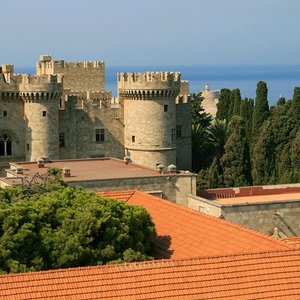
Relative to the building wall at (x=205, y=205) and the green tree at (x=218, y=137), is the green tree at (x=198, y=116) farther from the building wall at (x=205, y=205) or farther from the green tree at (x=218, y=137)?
the building wall at (x=205, y=205)

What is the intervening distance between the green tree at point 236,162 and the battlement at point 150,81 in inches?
205

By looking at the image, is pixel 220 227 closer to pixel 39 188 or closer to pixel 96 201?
pixel 96 201

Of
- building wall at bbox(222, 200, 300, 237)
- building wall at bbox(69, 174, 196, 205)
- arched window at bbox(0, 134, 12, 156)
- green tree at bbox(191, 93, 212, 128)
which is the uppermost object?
green tree at bbox(191, 93, 212, 128)

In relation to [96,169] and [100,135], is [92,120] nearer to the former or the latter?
[100,135]

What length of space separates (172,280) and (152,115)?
32.7 meters

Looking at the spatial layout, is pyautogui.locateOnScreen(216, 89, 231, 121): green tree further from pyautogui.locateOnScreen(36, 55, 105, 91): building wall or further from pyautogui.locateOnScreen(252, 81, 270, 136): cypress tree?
pyautogui.locateOnScreen(36, 55, 105, 91): building wall

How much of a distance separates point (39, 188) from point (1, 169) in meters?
21.4

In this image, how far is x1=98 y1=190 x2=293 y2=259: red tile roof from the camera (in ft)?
86.4

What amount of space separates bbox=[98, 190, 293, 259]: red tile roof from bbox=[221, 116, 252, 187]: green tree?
23.8 metres

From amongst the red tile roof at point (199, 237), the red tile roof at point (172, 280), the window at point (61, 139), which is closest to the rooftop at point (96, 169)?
the red tile roof at point (199, 237)

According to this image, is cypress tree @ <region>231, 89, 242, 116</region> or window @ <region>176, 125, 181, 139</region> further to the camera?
cypress tree @ <region>231, 89, 242, 116</region>

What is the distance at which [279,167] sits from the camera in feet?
191

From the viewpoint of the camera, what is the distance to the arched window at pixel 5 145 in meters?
52.9

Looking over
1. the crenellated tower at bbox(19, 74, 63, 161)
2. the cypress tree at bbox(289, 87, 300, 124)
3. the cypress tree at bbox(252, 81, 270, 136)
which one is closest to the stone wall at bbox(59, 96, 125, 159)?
the crenellated tower at bbox(19, 74, 63, 161)
